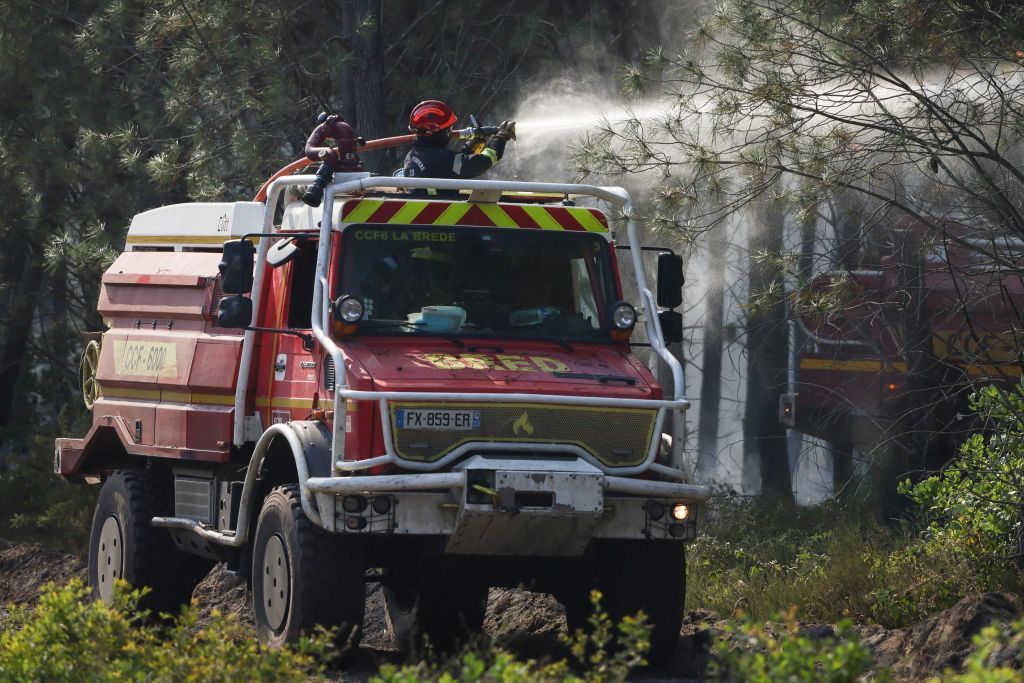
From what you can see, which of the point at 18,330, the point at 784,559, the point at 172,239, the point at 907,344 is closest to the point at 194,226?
the point at 172,239

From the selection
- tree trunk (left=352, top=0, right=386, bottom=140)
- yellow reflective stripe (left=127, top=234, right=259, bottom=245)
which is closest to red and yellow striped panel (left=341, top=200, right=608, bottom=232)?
yellow reflective stripe (left=127, top=234, right=259, bottom=245)

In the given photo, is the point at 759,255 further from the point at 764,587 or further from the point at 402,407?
the point at 402,407

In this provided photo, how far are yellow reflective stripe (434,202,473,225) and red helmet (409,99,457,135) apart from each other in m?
1.13

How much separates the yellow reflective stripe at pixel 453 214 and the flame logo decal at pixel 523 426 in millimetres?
1332

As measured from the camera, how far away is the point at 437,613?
31.3 ft

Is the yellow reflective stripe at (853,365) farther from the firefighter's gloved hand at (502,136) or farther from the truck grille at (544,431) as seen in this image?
the truck grille at (544,431)

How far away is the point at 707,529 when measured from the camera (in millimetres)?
12219

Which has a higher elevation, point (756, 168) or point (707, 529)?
point (756, 168)

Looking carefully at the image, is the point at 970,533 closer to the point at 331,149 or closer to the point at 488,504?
the point at 488,504

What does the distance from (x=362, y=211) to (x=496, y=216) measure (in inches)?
29.0

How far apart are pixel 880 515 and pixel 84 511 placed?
7447 millimetres

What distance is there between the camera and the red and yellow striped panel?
8.28m

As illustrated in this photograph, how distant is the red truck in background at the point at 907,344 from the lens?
362 inches

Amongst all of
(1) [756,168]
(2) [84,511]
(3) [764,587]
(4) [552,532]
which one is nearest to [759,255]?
(1) [756,168]
